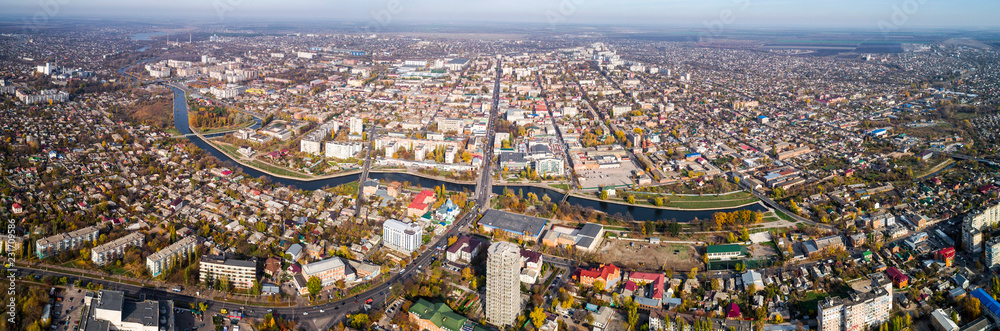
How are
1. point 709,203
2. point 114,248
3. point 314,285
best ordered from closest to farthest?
point 314,285 < point 114,248 < point 709,203

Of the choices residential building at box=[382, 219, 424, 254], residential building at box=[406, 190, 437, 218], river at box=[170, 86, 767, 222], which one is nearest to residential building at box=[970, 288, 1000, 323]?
river at box=[170, 86, 767, 222]

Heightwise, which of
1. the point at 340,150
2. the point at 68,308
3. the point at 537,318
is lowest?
the point at 68,308

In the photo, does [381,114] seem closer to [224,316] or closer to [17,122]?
[17,122]

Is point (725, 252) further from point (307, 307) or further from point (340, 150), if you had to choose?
point (340, 150)

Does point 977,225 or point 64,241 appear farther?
point 977,225

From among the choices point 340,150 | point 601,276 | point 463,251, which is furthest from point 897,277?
point 340,150

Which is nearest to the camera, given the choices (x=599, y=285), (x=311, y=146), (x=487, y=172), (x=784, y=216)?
(x=599, y=285)

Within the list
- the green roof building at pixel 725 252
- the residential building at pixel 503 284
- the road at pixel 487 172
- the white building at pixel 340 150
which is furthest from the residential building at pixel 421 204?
the green roof building at pixel 725 252
